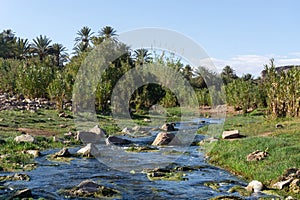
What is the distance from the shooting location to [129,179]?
13.5m

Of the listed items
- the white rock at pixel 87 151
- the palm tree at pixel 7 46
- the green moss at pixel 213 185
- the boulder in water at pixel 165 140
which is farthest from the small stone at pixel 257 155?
the palm tree at pixel 7 46

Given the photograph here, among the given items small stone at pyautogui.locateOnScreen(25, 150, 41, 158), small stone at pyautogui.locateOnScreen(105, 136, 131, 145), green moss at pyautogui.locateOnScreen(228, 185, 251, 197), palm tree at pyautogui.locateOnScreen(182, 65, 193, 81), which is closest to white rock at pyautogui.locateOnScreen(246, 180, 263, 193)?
green moss at pyautogui.locateOnScreen(228, 185, 251, 197)

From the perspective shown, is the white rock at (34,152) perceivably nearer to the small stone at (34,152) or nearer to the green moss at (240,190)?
the small stone at (34,152)

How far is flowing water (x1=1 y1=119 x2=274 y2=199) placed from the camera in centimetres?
1158

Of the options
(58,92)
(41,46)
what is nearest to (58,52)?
(41,46)

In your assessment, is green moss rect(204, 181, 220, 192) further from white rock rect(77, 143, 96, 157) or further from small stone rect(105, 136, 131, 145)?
small stone rect(105, 136, 131, 145)

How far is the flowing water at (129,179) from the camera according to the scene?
11.6 meters

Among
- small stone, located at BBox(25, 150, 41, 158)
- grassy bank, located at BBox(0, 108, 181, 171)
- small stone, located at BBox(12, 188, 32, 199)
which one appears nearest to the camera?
small stone, located at BBox(12, 188, 32, 199)

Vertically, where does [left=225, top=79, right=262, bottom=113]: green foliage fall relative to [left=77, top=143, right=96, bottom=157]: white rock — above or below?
above

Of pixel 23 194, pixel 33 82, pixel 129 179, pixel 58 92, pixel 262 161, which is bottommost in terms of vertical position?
pixel 129 179

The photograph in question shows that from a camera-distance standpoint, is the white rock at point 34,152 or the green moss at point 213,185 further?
the white rock at point 34,152

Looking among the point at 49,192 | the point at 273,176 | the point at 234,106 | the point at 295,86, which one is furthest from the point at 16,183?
the point at 234,106

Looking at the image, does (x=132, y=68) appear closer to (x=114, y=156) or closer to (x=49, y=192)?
(x=114, y=156)

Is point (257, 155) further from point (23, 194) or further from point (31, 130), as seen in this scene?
point (31, 130)
